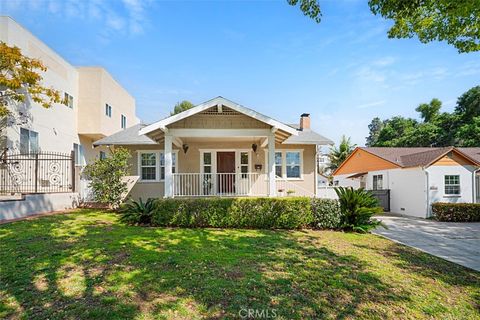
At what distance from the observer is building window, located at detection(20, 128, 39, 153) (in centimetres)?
1357

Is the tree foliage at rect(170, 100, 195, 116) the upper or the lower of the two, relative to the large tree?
upper

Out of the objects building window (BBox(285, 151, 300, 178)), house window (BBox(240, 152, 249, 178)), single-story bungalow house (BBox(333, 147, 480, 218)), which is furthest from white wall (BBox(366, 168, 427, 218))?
house window (BBox(240, 152, 249, 178))

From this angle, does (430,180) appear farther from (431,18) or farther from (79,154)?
(79,154)

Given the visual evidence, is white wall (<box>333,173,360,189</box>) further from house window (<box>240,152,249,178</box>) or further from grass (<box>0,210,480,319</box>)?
grass (<box>0,210,480,319</box>)

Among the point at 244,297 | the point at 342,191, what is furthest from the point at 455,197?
the point at 244,297

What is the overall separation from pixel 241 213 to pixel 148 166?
26.7 ft

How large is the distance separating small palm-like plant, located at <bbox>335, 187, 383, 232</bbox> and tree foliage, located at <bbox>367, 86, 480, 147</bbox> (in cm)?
2734

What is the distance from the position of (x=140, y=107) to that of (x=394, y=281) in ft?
98.0

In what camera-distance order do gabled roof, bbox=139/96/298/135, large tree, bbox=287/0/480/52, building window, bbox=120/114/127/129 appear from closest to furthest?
1. large tree, bbox=287/0/480/52
2. gabled roof, bbox=139/96/298/135
3. building window, bbox=120/114/127/129

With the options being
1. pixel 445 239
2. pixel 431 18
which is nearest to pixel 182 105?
pixel 431 18

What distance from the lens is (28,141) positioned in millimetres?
13977

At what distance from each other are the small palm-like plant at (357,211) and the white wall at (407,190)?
7630mm

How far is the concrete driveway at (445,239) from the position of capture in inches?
281

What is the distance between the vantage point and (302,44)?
1010 centimetres
